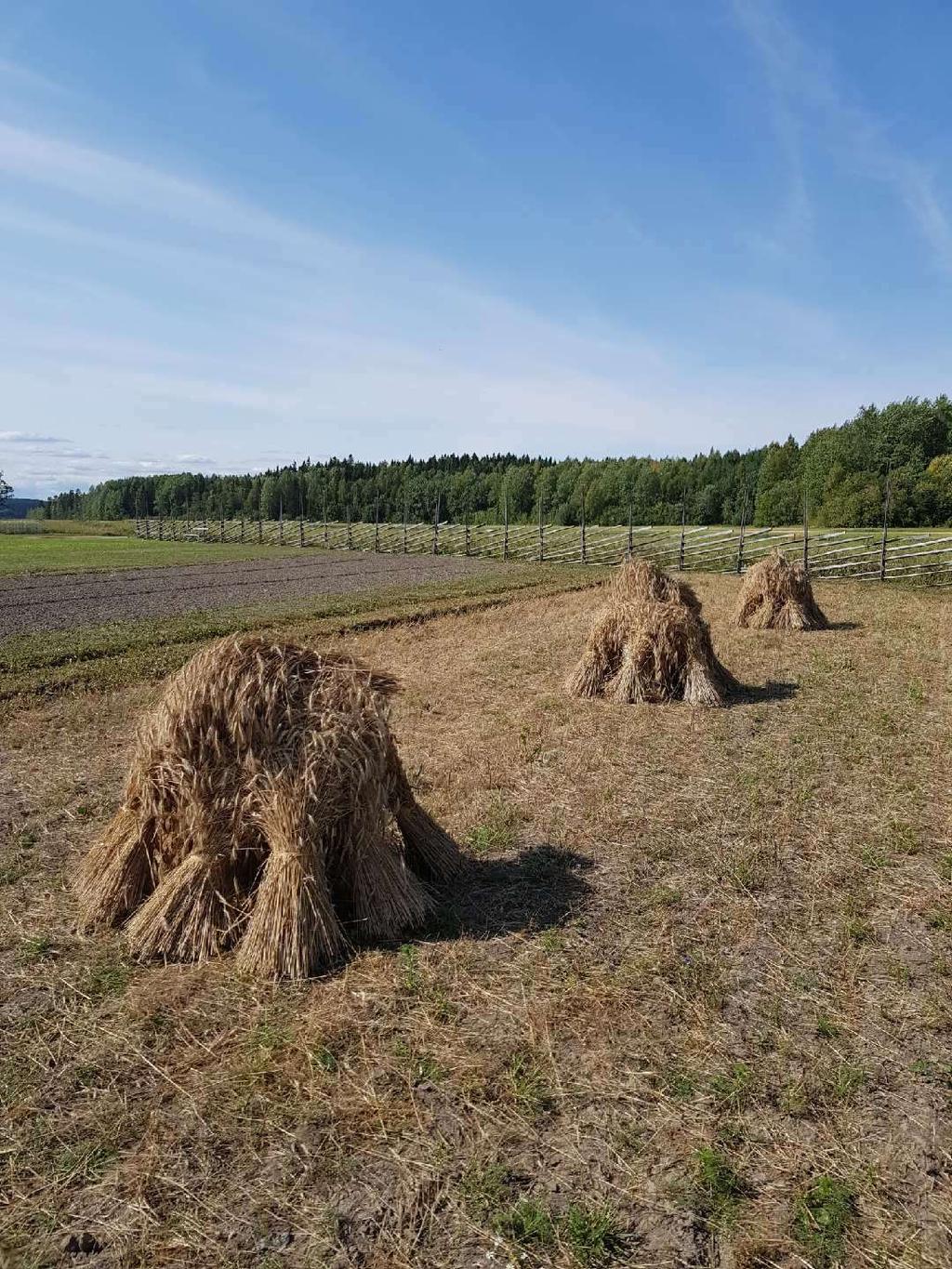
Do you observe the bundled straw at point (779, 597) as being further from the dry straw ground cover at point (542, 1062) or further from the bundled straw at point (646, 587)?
the dry straw ground cover at point (542, 1062)

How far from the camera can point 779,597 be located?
1650cm

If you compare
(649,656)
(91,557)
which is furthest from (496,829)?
(91,557)

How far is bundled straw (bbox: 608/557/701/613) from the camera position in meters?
11.1

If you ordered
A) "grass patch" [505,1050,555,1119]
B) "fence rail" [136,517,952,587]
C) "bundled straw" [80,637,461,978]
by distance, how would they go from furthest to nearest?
1. "fence rail" [136,517,952,587]
2. "bundled straw" [80,637,461,978]
3. "grass patch" [505,1050,555,1119]

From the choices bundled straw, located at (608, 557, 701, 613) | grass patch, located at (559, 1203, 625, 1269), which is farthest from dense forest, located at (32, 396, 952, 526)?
grass patch, located at (559, 1203, 625, 1269)

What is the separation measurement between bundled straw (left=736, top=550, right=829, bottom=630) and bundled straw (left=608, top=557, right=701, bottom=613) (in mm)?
5456

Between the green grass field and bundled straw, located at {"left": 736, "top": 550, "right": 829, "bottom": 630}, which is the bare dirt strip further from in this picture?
bundled straw, located at {"left": 736, "top": 550, "right": 829, "bottom": 630}

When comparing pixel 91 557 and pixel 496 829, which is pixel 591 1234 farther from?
pixel 91 557

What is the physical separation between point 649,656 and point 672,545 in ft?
93.8

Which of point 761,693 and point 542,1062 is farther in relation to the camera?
point 761,693

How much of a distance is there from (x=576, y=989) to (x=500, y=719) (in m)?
5.61

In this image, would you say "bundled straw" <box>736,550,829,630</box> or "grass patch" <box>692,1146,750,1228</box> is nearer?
"grass patch" <box>692,1146,750,1228</box>

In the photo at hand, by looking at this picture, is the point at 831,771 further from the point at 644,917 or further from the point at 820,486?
the point at 820,486

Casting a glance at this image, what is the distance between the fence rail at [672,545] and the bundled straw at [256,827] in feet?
76.2
